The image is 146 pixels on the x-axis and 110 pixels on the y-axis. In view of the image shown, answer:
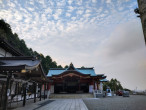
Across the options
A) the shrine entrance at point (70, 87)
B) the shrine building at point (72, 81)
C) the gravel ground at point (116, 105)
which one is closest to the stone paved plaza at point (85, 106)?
the gravel ground at point (116, 105)

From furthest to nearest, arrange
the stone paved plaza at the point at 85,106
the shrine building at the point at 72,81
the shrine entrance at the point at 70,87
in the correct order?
the shrine entrance at the point at 70,87 → the shrine building at the point at 72,81 → the stone paved plaza at the point at 85,106

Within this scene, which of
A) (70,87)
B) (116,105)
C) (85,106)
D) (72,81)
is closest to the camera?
(85,106)

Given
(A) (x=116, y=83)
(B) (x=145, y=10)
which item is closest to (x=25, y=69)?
(B) (x=145, y=10)

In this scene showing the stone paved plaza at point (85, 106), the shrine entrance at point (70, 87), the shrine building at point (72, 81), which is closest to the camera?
the stone paved plaza at point (85, 106)

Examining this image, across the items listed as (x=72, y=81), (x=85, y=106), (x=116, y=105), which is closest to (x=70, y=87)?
(x=72, y=81)

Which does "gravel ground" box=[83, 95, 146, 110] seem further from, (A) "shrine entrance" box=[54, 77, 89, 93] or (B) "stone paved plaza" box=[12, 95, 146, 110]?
(A) "shrine entrance" box=[54, 77, 89, 93]

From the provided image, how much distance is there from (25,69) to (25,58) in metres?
2.75

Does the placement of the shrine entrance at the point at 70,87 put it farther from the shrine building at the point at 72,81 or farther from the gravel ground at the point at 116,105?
the gravel ground at the point at 116,105

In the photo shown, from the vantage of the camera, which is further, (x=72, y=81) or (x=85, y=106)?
(x=72, y=81)

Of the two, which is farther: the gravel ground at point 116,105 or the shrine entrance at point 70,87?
→ the shrine entrance at point 70,87

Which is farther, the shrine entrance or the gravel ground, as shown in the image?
the shrine entrance

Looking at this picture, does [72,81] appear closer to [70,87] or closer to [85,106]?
[70,87]

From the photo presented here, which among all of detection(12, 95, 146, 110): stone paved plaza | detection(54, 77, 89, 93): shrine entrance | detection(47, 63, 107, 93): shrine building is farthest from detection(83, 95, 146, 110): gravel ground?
detection(54, 77, 89, 93): shrine entrance

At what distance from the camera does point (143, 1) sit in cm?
251
